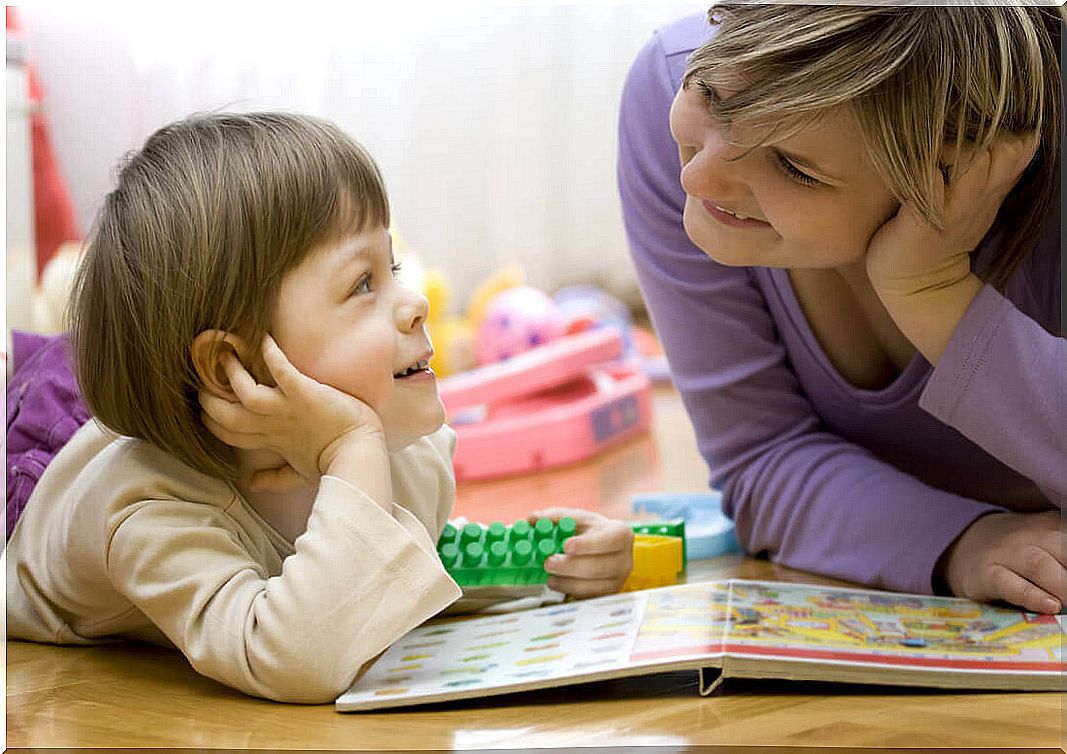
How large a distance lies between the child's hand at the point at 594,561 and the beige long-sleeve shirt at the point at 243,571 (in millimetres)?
164

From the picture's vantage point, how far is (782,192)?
0.71m

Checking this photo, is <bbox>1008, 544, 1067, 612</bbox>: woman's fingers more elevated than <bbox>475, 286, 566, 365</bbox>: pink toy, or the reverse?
<bbox>1008, 544, 1067, 612</bbox>: woman's fingers

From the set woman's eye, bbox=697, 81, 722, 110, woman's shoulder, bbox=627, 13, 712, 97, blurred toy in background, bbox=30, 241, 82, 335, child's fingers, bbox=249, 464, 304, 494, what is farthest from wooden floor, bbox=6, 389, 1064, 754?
blurred toy in background, bbox=30, 241, 82, 335

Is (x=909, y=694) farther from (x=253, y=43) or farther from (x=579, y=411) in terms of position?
(x=253, y=43)

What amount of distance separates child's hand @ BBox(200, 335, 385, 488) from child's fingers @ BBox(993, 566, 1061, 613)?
0.40 metres

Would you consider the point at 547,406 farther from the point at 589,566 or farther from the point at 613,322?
the point at 589,566

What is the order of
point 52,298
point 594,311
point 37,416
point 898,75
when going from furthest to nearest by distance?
point 594,311
point 52,298
point 37,416
point 898,75

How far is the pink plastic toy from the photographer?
159cm

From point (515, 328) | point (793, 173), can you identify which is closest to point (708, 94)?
point (793, 173)

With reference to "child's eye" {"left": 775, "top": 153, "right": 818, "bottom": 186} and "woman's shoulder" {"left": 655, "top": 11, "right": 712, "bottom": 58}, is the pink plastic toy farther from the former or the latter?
"child's eye" {"left": 775, "top": 153, "right": 818, "bottom": 186}

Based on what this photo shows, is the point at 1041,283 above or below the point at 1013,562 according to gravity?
above

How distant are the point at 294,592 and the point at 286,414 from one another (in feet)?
0.35

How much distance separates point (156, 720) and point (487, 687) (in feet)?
0.57

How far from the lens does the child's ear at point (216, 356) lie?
0.72 meters
